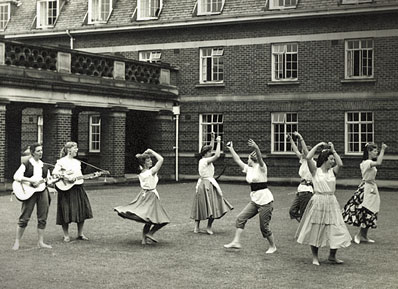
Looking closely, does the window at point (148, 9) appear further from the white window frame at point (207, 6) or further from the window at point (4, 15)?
the window at point (4, 15)

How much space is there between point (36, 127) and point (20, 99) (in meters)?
11.1

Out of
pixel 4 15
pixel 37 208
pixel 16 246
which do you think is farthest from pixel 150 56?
pixel 16 246

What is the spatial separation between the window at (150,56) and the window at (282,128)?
6288mm

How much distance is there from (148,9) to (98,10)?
2.81m

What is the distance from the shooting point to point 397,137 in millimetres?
26547

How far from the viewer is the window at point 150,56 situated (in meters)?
31.8

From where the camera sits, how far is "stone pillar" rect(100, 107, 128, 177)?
90.0 feet

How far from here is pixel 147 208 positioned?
12.0 m

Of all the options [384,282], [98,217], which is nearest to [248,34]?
[98,217]

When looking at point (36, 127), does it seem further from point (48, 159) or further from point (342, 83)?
point (342, 83)

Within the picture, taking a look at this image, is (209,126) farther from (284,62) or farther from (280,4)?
(280,4)

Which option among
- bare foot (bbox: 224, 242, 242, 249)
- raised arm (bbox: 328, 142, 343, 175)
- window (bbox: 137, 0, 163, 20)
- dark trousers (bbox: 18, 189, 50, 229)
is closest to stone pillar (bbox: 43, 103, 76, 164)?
window (bbox: 137, 0, 163, 20)

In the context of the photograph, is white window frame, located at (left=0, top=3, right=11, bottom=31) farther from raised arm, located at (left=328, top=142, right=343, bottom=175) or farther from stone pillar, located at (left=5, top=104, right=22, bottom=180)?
raised arm, located at (left=328, top=142, right=343, bottom=175)

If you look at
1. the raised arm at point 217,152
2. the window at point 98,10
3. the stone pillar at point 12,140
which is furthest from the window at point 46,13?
the raised arm at point 217,152
